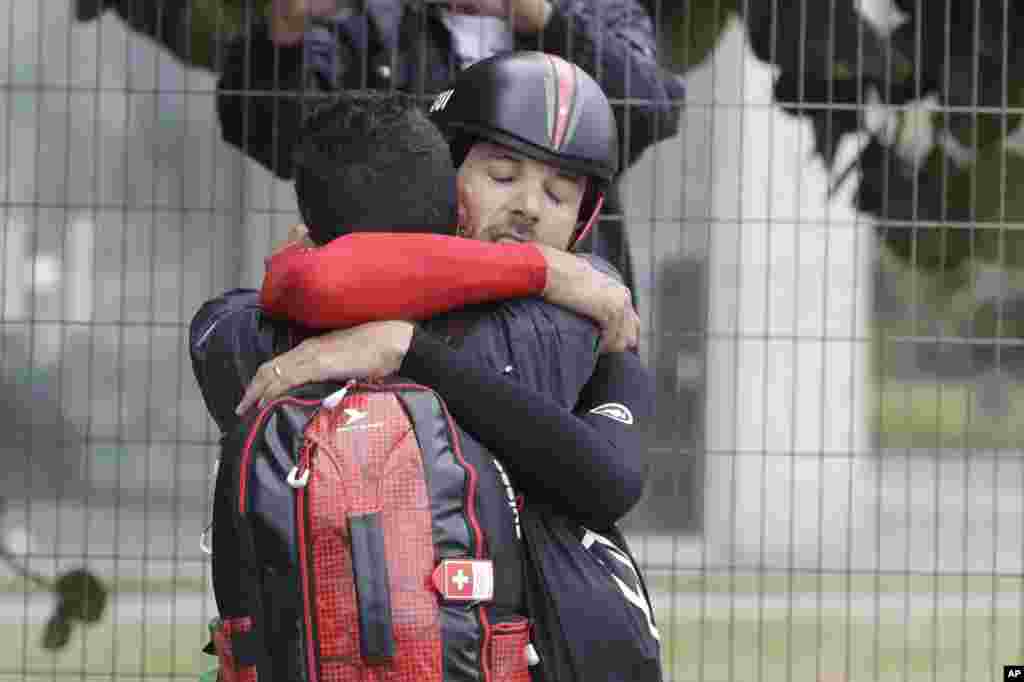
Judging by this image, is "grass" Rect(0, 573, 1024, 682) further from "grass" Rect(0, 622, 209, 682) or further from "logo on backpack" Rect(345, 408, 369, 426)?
"logo on backpack" Rect(345, 408, 369, 426)

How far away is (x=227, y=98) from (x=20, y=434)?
69.0 inches

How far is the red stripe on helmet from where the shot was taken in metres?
2.78

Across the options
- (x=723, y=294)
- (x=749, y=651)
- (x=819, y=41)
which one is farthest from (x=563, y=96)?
(x=749, y=651)

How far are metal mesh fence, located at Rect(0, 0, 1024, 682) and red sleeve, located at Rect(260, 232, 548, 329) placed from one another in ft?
6.78

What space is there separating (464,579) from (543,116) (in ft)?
2.30

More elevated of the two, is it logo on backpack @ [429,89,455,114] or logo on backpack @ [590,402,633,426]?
logo on backpack @ [429,89,455,114]

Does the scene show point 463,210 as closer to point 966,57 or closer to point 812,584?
point 966,57

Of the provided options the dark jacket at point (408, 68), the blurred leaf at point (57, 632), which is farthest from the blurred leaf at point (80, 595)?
the dark jacket at point (408, 68)

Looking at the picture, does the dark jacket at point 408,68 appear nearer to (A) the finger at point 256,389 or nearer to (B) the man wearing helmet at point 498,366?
(B) the man wearing helmet at point 498,366

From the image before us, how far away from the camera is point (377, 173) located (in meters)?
2.46

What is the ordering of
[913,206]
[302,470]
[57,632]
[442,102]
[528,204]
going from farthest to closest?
[57,632], [913,206], [442,102], [528,204], [302,470]

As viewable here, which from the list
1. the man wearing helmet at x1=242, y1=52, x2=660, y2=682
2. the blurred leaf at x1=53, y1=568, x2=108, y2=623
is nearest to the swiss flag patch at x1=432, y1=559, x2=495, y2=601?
the man wearing helmet at x1=242, y1=52, x2=660, y2=682

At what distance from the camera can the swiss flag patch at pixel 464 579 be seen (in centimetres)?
234

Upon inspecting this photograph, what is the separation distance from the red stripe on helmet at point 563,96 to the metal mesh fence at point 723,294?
1.67 m
